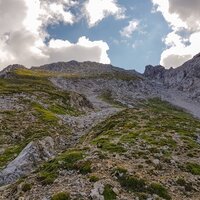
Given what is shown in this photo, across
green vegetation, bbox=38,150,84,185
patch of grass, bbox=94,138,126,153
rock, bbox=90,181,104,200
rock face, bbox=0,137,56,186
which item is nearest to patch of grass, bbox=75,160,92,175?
green vegetation, bbox=38,150,84,185

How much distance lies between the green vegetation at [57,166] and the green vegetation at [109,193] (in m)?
3.87

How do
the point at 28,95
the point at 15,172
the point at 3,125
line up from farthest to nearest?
the point at 28,95 < the point at 3,125 < the point at 15,172

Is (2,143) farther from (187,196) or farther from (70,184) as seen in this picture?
(187,196)

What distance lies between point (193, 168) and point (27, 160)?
1844 cm

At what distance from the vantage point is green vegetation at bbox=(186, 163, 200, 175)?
33.1 m

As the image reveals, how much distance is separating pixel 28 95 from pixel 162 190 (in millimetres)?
93295

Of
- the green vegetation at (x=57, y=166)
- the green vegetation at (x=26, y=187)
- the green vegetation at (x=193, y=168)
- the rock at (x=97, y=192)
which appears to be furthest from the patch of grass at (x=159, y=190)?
the green vegetation at (x=26, y=187)

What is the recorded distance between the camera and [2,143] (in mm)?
53750

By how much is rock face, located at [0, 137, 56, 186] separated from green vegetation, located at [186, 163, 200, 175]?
16610 millimetres

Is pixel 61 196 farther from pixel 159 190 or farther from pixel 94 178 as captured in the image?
pixel 159 190

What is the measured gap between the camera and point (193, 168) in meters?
33.9

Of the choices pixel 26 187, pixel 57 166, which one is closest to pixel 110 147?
pixel 57 166

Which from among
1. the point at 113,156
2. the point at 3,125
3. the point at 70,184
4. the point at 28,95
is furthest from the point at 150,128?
the point at 28,95

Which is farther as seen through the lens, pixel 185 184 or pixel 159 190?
pixel 185 184
